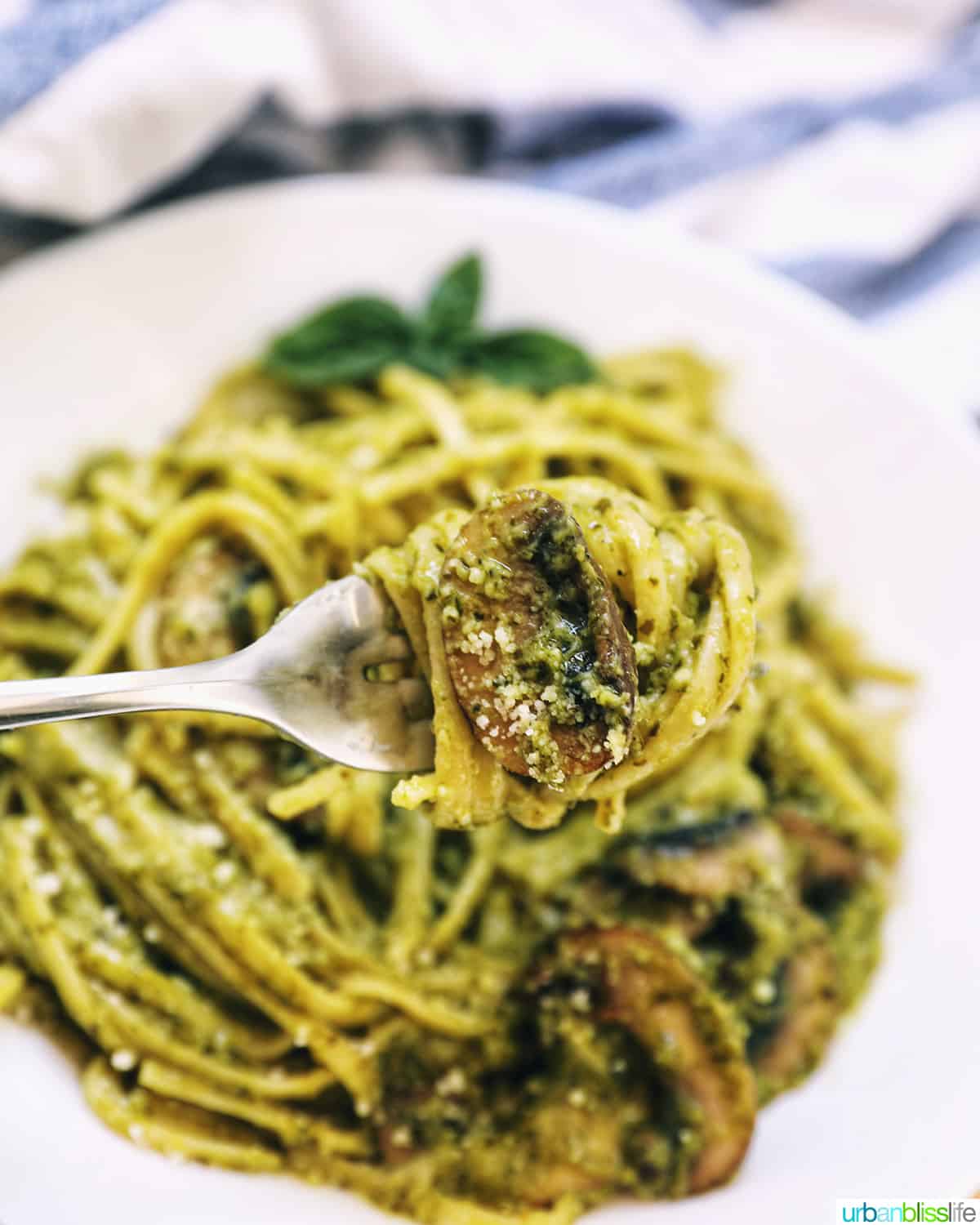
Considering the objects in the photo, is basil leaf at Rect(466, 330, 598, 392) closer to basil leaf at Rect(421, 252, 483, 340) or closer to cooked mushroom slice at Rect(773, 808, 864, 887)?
basil leaf at Rect(421, 252, 483, 340)

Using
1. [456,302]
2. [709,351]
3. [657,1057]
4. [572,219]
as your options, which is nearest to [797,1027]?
[657,1057]

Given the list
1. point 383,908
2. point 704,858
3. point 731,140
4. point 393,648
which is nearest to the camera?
point 393,648

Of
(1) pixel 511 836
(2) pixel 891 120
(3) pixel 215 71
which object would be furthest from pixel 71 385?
(2) pixel 891 120

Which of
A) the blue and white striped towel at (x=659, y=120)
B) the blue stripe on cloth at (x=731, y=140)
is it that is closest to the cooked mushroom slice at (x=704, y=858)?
the blue and white striped towel at (x=659, y=120)

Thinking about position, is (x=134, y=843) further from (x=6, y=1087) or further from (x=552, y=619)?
(x=552, y=619)

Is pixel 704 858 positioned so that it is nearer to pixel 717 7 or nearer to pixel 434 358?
pixel 434 358

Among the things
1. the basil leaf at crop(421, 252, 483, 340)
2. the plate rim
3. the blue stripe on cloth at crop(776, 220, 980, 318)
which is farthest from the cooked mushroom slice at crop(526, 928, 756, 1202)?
the blue stripe on cloth at crop(776, 220, 980, 318)
